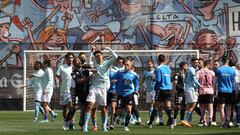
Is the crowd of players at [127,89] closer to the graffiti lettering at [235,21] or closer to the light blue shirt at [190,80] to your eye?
the light blue shirt at [190,80]

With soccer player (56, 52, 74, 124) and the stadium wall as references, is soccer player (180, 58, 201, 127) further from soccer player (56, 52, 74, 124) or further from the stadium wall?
the stadium wall

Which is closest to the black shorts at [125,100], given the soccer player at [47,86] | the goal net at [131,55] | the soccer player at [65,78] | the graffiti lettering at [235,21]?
the soccer player at [65,78]

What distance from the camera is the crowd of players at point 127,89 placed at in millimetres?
20594

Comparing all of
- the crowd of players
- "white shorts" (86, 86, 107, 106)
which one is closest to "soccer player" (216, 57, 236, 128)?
the crowd of players

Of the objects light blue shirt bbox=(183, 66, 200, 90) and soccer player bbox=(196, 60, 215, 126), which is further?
soccer player bbox=(196, 60, 215, 126)

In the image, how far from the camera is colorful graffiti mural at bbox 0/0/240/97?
4250 cm

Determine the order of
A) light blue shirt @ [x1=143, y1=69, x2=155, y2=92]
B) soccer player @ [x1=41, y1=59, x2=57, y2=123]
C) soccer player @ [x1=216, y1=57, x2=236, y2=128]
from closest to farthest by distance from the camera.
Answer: soccer player @ [x1=216, y1=57, x2=236, y2=128], soccer player @ [x1=41, y1=59, x2=57, y2=123], light blue shirt @ [x1=143, y1=69, x2=155, y2=92]

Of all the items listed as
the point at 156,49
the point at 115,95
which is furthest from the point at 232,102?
the point at 156,49

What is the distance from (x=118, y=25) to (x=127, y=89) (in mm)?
21204

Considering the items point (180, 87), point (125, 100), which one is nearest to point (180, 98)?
point (180, 87)

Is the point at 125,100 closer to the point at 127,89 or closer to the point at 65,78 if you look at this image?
the point at 127,89

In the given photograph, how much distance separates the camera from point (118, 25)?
1683 inches

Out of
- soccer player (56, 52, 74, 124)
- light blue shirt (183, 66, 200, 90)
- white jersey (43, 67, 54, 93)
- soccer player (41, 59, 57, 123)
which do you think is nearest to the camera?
soccer player (56, 52, 74, 124)

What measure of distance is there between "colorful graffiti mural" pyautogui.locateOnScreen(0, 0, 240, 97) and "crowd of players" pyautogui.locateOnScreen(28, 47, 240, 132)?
15886 mm
